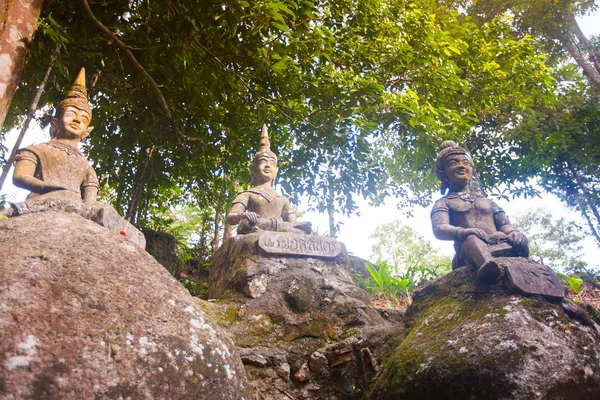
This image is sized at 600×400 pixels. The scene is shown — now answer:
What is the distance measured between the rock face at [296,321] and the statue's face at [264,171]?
4.38 ft

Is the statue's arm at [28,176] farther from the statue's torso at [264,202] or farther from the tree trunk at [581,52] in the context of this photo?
the tree trunk at [581,52]

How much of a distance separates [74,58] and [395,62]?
15.4ft

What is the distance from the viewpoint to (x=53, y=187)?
3.90m

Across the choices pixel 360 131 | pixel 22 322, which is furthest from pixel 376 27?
A: pixel 22 322

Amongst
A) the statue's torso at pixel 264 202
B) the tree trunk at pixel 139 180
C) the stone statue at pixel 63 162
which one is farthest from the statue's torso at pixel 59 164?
the tree trunk at pixel 139 180

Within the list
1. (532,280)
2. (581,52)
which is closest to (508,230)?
(532,280)

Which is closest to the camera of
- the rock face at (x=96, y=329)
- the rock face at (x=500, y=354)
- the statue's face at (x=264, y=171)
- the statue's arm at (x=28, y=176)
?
the rock face at (x=96, y=329)

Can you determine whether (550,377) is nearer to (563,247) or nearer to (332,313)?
(332,313)

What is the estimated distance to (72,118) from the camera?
175 inches

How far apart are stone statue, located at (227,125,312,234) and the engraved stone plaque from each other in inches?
11.0

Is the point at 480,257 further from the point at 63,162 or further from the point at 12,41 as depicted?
the point at 12,41

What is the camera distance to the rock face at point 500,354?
2232 mm

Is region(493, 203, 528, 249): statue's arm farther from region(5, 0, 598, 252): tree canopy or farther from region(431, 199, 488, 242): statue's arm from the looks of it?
region(5, 0, 598, 252): tree canopy

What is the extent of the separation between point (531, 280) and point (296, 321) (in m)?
2.07
